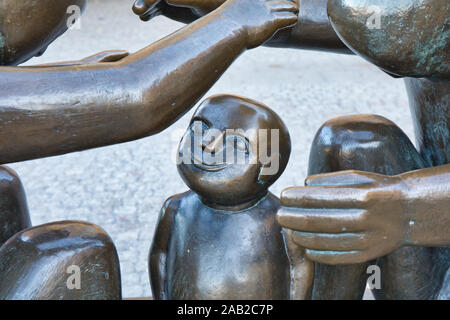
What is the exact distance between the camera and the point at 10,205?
1279 mm

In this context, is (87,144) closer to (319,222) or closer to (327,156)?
(319,222)

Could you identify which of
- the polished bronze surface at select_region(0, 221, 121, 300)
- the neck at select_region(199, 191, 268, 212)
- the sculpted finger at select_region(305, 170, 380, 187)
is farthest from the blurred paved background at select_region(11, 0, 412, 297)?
the sculpted finger at select_region(305, 170, 380, 187)

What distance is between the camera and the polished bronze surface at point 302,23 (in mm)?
1352

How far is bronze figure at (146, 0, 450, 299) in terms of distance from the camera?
100 cm

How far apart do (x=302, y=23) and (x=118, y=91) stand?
1.96ft

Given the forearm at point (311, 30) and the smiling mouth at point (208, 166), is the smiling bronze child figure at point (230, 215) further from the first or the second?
the forearm at point (311, 30)

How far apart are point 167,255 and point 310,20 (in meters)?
0.63

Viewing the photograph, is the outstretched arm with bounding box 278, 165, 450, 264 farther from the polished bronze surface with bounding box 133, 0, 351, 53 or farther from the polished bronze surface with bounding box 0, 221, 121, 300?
the polished bronze surface with bounding box 133, 0, 351, 53

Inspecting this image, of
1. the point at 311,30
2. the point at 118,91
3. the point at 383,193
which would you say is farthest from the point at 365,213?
the point at 311,30

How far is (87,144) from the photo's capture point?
3.28ft

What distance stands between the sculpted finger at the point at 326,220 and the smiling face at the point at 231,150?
0.15 metres

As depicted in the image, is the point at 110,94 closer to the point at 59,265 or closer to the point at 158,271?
the point at 59,265
